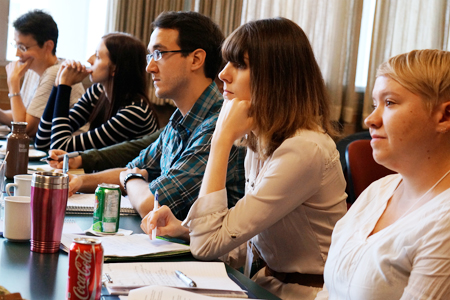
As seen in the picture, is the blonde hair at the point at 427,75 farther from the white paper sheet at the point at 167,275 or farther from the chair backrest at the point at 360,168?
the chair backrest at the point at 360,168

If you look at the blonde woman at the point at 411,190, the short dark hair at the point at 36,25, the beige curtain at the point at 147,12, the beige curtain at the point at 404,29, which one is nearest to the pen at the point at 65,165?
the blonde woman at the point at 411,190

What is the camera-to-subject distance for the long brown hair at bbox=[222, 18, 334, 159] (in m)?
1.47

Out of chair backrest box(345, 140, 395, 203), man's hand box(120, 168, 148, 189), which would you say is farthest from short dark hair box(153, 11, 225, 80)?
chair backrest box(345, 140, 395, 203)

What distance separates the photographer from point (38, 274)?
1061 millimetres

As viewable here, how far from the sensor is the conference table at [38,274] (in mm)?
977

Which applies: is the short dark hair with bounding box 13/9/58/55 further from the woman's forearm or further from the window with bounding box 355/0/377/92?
the woman's forearm

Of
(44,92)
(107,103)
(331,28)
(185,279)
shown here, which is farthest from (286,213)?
(331,28)

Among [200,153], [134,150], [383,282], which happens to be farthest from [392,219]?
[134,150]

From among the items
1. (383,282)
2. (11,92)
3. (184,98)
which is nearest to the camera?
(383,282)

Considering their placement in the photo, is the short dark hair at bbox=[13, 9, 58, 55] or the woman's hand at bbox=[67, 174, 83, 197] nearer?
the woman's hand at bbox=[67, 174, 83, 197]

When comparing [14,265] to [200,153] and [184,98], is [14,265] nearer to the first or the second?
[200,153]

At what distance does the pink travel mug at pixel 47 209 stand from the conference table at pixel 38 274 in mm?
27

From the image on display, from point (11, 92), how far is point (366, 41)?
2892mm

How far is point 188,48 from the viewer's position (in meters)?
2.04
